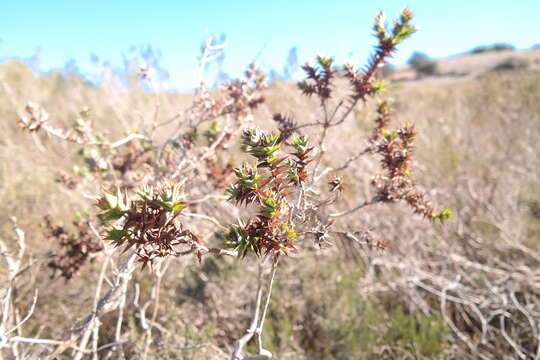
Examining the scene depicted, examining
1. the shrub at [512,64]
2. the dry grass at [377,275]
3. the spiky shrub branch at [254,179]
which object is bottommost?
the dry grass at [377,275]

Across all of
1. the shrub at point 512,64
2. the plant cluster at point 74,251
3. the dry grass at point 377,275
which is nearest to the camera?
the plant cluster at point 74,251

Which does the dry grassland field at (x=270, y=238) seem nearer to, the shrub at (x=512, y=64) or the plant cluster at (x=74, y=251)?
the plant cluster at (x=74, y=251)

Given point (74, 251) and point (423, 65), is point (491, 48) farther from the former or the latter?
point (74, 251)

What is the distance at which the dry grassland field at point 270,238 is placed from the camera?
1051mm

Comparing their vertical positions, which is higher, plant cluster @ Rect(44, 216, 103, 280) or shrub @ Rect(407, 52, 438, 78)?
shrub @ Rect(407, 52, 438, 78)

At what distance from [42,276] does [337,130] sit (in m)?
3.74

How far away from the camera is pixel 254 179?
890 millimetres

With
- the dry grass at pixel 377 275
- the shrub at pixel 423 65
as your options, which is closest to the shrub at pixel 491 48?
the shrub at pixel 423 65

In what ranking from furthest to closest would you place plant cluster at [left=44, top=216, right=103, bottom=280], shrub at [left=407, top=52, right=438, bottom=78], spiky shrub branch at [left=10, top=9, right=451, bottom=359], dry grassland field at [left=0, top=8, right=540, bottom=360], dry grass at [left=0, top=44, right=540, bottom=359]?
shrub at [left=407, top=52, right=438, bottom=78]
dry grass at [left=0, top=44, right=540, bottom=359]
plant cluster at [left=44, top=216, right=103, bottom=280]
dry grassland field at [left=0, top=8, right=540, bottom=360]
spiky shrub branch at [left=10, top=9, right=451, bottom=359]

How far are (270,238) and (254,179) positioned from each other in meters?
0.18

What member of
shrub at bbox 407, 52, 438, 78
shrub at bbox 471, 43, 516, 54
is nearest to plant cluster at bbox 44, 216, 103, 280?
shrub at bbox 407, 52, 438, 78

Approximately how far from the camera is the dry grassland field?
1051 mm

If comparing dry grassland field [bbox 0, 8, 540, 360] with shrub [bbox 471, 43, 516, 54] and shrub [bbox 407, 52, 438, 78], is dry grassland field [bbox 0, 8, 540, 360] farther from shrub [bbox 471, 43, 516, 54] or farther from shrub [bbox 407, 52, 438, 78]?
shrub [bbox 471, 43, 516, 54]

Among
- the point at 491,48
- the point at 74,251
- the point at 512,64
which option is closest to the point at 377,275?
the point at 74,251
